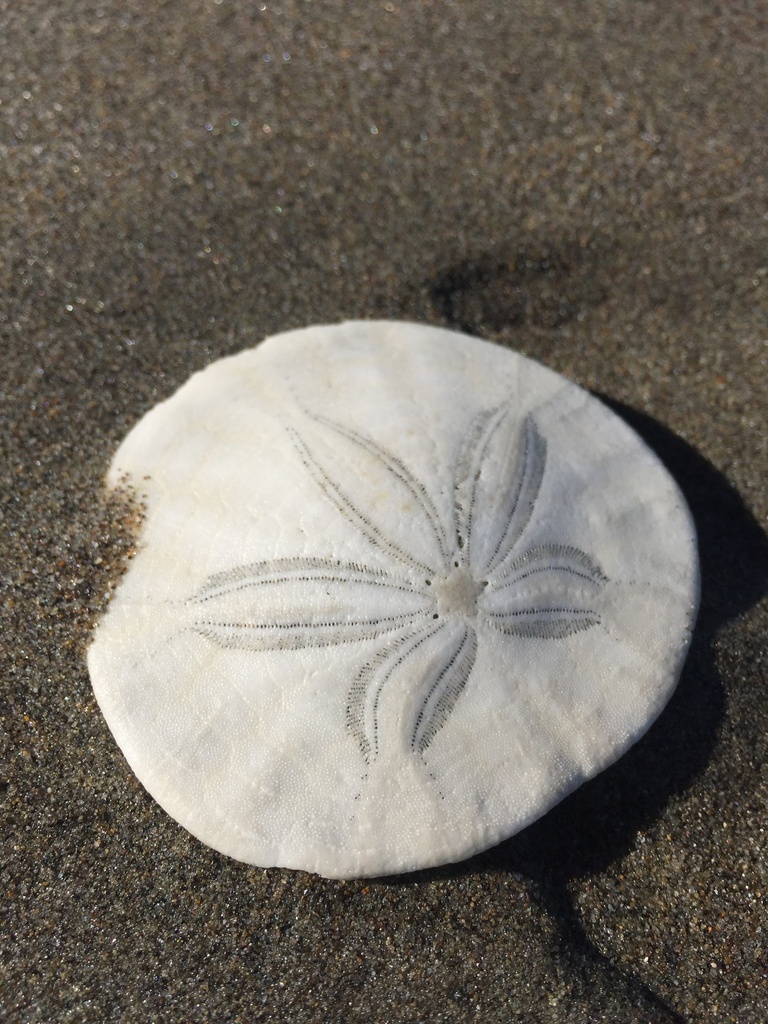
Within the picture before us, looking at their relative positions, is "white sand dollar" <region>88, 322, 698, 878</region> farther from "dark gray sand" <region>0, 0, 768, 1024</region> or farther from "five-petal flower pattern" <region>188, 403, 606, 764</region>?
"dark gray sand" <region>0, 0, 768, 1024</region>

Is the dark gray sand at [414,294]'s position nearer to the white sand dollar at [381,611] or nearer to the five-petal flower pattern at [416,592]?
the white sand dollar at [381,611]

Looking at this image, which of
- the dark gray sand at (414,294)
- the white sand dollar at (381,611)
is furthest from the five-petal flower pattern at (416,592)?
the dark gray sand at (414,294)

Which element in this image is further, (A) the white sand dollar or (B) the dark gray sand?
(B) the dark gray sand

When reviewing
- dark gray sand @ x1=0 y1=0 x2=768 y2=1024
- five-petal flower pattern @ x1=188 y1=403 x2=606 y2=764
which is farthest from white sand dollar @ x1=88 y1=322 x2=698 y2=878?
dark gray sand @ x1=0 y1=0 x2=768 y2=1024

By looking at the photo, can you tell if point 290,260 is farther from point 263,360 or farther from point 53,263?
point 53,263

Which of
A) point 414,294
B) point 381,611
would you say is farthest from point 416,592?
point 414,294

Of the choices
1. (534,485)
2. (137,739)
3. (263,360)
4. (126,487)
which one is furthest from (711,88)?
(137,739)

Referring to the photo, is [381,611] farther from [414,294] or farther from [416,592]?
[414,294]
